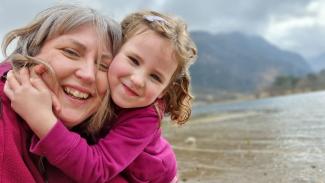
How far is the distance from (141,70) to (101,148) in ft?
2.27

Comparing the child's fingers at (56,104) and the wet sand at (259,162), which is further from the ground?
the child's fingers at (56,104)

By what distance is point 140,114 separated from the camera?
3.03m

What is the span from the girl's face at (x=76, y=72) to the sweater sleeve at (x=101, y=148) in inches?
6.0

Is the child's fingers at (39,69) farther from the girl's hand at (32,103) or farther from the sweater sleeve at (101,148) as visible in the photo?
the sweater sleeve at (101,148)

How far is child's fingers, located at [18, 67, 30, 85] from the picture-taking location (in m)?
2.37

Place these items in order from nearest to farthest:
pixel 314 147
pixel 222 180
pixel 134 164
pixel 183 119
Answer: pixel 134 164
pixel 183 119
pixel 222 180
pixel 314 147

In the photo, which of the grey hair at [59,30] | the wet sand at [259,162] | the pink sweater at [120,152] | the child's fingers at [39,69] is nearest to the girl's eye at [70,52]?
the grey hair at [59,30]

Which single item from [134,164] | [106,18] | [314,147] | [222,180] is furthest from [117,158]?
[314,147]

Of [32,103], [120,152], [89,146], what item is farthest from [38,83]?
[120,152]

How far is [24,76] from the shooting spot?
7.84 ft

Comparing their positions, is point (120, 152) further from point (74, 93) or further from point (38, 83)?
point (38, 83)

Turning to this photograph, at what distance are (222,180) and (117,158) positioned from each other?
6.30m

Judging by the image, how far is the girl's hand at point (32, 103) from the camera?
231cm

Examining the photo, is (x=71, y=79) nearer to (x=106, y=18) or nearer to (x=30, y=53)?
(x=30, y=53)
